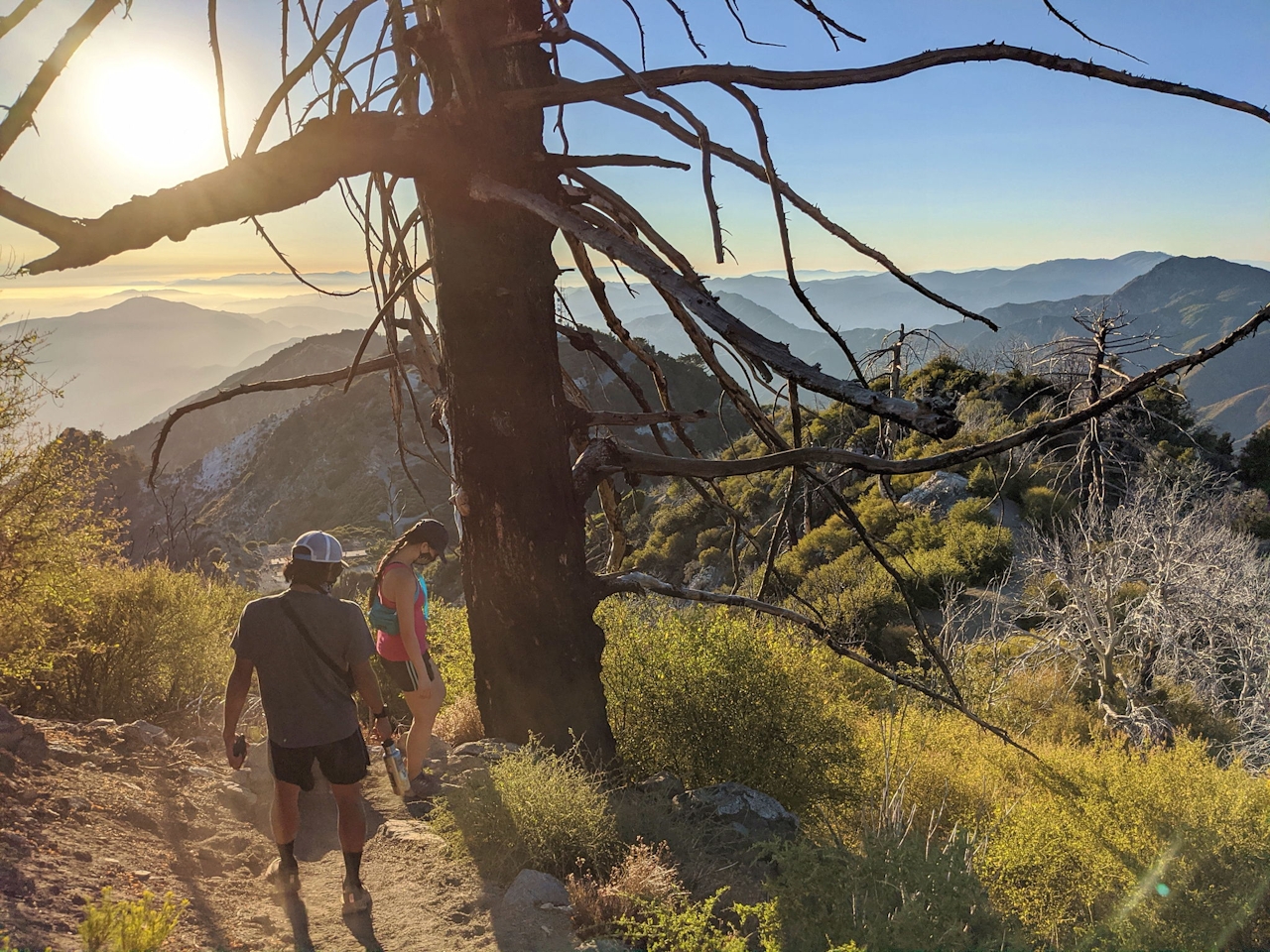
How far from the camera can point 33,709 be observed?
6266mm

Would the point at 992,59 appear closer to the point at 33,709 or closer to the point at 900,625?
the point at 33,709

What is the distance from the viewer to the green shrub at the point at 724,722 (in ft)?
17.6

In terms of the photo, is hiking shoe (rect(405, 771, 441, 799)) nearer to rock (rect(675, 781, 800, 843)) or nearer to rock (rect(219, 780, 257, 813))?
rock (rect(219, 780, 257, 813))

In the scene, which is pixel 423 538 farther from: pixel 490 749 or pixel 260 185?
pixel 260 185

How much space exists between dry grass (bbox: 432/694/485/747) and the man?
153 cm

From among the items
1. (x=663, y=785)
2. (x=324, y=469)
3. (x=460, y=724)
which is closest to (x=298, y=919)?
(x=460, y=724)

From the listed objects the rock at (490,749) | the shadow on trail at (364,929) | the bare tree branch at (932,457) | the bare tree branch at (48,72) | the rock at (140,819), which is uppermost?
the bare tree branch at (48,72)

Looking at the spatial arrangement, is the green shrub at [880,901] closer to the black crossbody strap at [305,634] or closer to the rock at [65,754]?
the black crossbody strap at [305,634]

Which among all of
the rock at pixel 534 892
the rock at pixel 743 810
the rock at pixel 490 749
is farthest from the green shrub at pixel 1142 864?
the rock at pixel 490 749

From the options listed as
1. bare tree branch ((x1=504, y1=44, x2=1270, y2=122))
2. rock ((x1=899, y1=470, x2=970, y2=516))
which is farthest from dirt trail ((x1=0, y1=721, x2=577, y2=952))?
rock ((x1=899, y1=470, x2=970, y2=516))

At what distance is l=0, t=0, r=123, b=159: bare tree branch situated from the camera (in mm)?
2004

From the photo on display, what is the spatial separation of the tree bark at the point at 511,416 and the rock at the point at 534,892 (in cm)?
77

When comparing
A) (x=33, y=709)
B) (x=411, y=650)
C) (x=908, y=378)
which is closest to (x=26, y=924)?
(x=411, y=650)

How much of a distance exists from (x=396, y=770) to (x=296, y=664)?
1189mm
